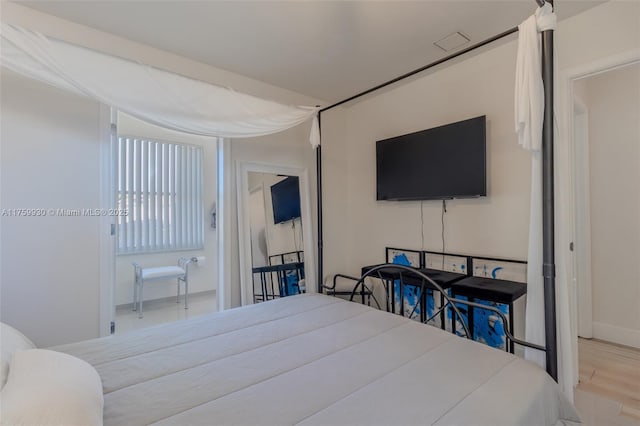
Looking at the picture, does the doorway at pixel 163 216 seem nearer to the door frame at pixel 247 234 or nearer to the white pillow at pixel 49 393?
the door frame at pixel 247 234

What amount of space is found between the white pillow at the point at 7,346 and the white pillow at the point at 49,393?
0.06 feet

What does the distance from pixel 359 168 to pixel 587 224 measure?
2.35 metres

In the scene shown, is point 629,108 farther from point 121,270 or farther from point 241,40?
point 121,270

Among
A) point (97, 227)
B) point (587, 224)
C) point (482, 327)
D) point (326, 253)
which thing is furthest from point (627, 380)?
point (97, 227)

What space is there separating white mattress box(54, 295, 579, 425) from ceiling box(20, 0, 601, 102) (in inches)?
77.5

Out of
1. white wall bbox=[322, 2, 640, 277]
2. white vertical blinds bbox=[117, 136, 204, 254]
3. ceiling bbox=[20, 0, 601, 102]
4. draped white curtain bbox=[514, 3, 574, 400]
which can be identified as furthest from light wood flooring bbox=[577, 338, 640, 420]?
white vertical blinds bbox=[117, 136, 204, 254]

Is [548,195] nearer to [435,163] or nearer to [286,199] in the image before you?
[435,163]

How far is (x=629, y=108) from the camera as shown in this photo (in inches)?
109

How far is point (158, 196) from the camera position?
4.30 metres

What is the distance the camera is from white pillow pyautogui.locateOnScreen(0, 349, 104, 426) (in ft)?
2.23

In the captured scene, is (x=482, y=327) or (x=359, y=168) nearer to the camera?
(x=482, y=327)

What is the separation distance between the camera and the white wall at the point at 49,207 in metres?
1.94

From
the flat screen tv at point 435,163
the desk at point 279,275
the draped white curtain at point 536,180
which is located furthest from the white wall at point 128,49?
the draped white curtain at point 536,180

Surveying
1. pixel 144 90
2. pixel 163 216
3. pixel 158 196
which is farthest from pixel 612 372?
pixel 158 196
